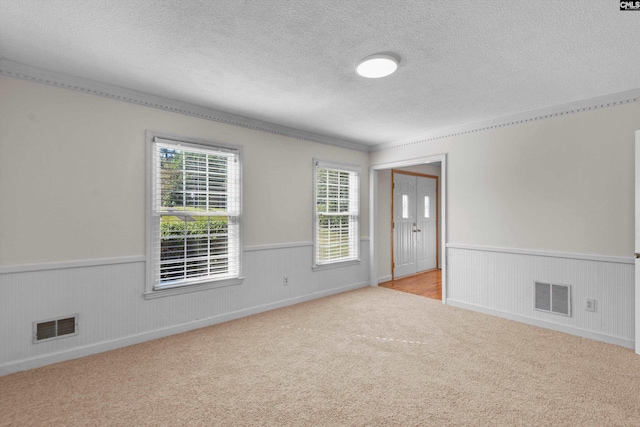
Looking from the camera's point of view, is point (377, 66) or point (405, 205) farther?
point (405, 205)

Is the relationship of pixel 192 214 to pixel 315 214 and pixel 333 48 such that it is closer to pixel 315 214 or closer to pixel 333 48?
pixel 315 214

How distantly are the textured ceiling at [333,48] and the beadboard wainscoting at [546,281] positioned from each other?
1.73 meters

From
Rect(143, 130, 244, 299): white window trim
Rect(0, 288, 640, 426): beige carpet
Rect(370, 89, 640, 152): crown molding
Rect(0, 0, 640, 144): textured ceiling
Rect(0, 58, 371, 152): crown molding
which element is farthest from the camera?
Rect(143, 130, 244, 299): white window trim

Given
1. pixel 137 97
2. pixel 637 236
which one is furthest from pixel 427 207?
pixel 137 97

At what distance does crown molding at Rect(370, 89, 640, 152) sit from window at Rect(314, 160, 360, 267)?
1113 mm

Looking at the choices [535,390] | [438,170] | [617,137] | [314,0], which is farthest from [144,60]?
[438,170]

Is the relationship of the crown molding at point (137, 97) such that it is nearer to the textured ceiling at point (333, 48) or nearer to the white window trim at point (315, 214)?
the textured ceiling at point (333, 48)

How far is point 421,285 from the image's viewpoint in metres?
5.68

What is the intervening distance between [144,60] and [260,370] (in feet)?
8.74

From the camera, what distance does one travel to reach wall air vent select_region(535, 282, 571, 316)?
349 centimetres

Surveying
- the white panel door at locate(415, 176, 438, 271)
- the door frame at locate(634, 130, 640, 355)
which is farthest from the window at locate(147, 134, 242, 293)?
the white panel door at locate(415, 176, 438, 271)

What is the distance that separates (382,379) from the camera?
2512 mm

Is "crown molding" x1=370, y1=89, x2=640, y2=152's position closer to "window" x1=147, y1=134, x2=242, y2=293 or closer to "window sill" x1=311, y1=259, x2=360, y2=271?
"window sill" x1=311, y1=259, x2=360, y2=271

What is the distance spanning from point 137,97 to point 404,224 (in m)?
4.95
